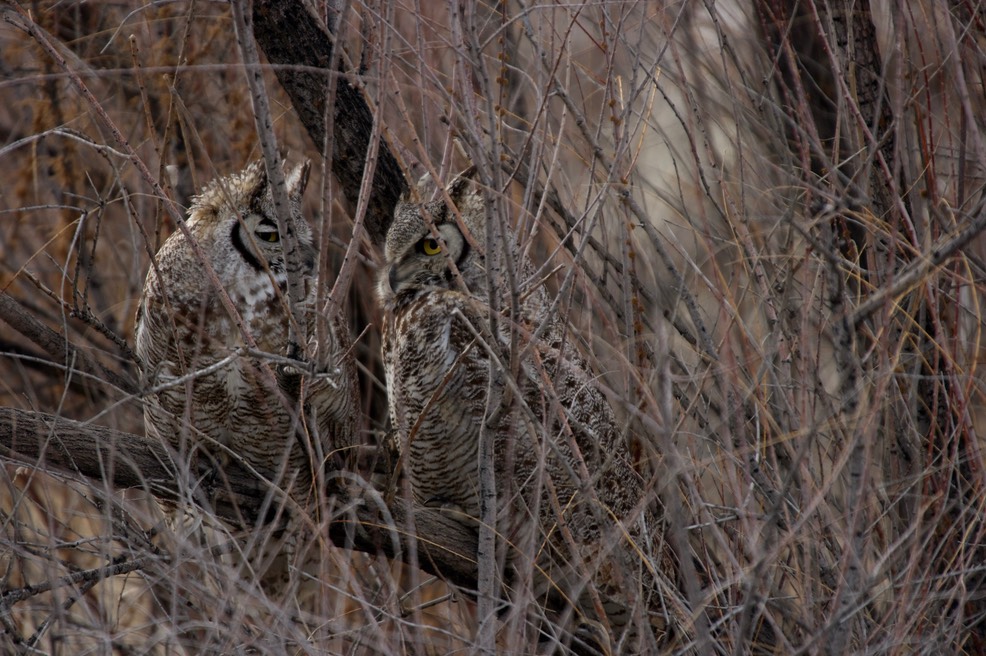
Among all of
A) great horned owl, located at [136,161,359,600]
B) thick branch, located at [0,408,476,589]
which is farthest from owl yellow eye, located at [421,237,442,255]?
thick branch, located at [0,408,476,589]

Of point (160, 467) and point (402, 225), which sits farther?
point (402, 225)

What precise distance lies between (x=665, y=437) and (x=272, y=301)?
1.62 m

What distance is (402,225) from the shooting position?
9.70 feet

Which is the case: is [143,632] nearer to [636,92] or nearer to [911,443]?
[636,92]

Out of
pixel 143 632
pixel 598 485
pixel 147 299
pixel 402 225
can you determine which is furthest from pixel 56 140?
pixel 598 485

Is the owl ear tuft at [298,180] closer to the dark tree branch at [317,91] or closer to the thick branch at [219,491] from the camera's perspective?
the dark tree branch at [317,91]

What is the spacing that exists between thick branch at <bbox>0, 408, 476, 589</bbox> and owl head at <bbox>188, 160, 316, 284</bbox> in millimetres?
627

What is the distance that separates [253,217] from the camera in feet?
9.36

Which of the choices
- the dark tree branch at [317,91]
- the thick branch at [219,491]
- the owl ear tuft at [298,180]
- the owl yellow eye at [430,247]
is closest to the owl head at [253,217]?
the owl ear tuft at [298,180]

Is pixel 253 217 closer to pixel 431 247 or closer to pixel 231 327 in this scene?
pixel 231 327

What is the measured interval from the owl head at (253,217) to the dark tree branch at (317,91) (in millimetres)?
235

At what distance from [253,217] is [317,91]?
19.5 inches

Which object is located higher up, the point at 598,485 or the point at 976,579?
the point at 598,485

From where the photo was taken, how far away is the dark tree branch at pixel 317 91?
301cm
